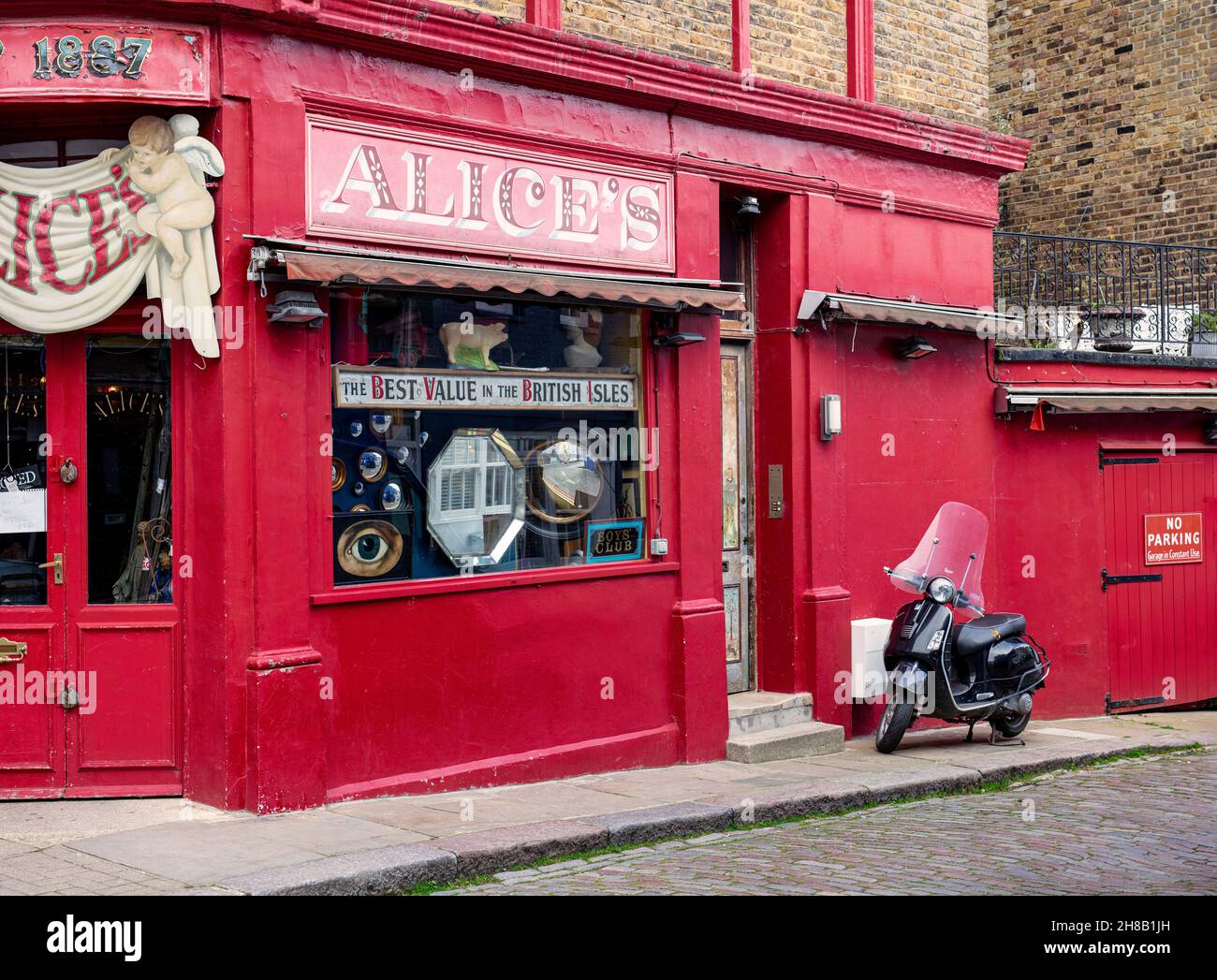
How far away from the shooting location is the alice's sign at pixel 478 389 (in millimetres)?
8148

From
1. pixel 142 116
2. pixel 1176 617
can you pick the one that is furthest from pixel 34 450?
pixel 1176 617

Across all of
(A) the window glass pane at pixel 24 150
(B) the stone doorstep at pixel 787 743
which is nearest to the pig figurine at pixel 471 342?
(A) the window glass pane at pixel 24 150

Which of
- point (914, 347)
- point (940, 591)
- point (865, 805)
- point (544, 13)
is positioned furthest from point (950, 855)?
point (544, 13)

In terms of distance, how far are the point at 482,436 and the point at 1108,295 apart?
10204mm

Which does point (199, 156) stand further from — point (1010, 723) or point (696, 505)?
point (1010, 723)

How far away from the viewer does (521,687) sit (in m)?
8.84

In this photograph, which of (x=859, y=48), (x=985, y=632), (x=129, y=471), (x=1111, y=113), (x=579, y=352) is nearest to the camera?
(x=129, y=471)

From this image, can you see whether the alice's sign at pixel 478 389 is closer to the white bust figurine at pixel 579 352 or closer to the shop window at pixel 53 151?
the white bust figurine at pixel 579 352

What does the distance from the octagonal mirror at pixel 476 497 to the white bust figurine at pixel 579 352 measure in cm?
80

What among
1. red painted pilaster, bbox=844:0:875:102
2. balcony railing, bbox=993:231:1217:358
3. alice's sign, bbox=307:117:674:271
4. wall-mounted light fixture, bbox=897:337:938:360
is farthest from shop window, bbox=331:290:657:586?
balcony railing, bbox=993:231:1217:358

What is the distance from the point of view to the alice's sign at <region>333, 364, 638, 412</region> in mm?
8148

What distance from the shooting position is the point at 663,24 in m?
9.86

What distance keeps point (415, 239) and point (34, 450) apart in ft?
8.34

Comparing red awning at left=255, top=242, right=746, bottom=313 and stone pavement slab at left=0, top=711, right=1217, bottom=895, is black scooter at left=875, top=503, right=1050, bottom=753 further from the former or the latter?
red awning at left=255, top=242, right=746, bottom=313
